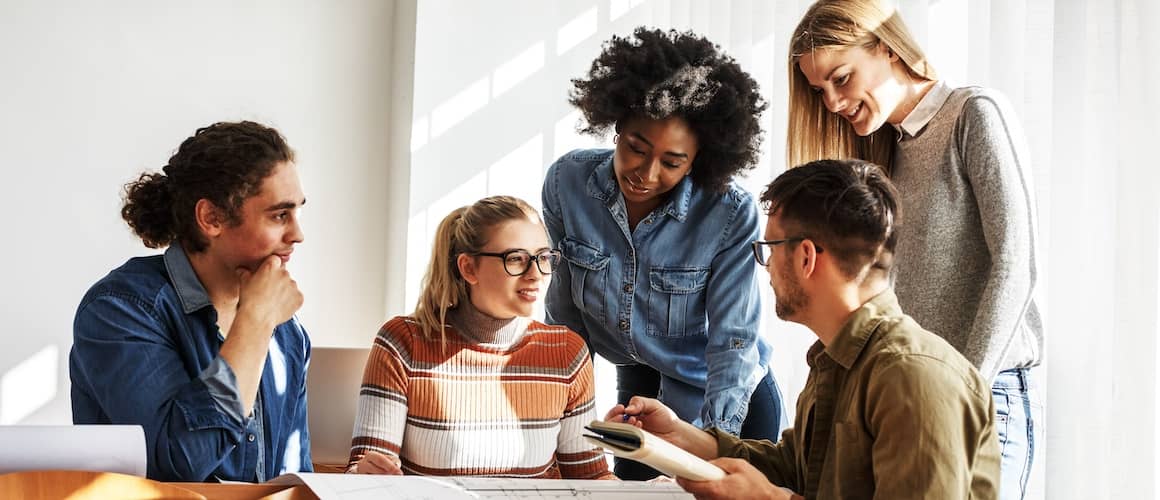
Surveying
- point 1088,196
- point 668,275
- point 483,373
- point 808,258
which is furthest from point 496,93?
point 808,258

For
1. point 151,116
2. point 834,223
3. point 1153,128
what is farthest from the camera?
point 151,116

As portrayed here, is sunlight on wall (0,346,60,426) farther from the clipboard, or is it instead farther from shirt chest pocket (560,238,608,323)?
the clipboard

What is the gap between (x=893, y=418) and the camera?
1.25 m

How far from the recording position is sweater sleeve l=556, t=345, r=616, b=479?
202cm

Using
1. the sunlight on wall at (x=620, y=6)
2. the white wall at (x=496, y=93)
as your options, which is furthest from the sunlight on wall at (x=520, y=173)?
the sunlight on wall at (x=620, y=6)

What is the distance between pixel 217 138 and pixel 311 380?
2.55ft

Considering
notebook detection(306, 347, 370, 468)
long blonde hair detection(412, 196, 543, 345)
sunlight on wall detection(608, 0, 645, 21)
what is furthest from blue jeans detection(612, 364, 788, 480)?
sunlight on wall detection(608, 0, 645, 21)

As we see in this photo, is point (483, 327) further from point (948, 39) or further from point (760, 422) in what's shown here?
point (948, 39)

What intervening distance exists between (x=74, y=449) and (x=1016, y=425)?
4.55 feet

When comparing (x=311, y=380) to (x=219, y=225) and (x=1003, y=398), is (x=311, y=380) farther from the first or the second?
(x=1003, y=398)

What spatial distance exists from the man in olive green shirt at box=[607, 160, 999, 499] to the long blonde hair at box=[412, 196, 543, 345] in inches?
20.8

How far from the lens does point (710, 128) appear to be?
86.6 inches

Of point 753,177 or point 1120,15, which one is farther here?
point 753,177

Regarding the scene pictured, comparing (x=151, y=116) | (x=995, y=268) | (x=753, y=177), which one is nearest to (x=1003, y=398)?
(x=995, y=268)
